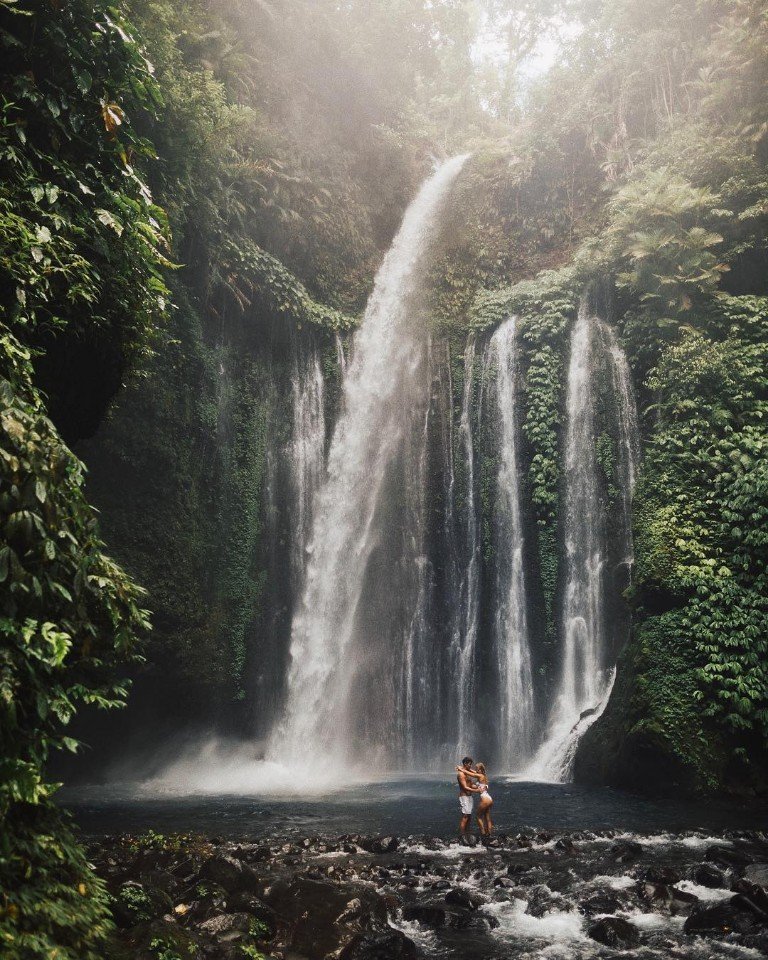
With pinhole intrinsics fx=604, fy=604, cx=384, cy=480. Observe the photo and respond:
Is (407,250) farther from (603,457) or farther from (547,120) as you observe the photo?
(603,457)

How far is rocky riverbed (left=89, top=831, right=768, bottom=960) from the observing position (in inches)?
180

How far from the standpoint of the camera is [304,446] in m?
16.9

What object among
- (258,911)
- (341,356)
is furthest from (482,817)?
(341,356)

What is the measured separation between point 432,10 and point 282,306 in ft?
56.1

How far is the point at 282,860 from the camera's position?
687cm

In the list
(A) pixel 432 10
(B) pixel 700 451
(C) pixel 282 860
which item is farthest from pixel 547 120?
(C) pixel 282 860

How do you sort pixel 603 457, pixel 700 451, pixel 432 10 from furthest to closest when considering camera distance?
pixel 432 10 < pixel 603 457 < pixel 700 451

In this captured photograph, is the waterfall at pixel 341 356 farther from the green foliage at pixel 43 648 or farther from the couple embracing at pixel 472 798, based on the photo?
the green foliage at pixel 43 648

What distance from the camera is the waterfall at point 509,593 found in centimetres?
1402

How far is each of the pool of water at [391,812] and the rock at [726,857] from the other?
1.27 metres

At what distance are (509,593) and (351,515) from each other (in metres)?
4.71

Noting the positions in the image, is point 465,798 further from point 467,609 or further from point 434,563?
point 434,563

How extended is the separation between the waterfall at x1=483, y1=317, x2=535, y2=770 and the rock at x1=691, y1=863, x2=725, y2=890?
780 centimetres

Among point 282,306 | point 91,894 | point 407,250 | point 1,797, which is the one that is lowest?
point 91,894
